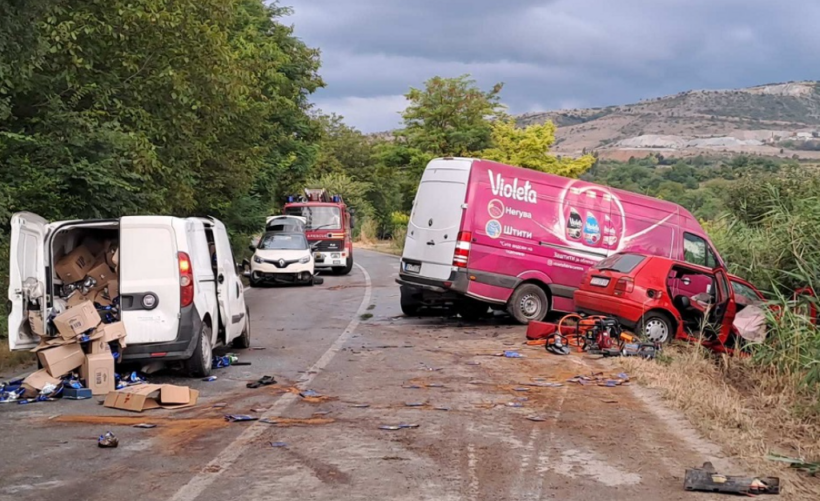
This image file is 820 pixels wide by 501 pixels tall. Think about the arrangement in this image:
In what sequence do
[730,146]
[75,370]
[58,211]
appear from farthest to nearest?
[730,146]
[58,211]
[75,370]

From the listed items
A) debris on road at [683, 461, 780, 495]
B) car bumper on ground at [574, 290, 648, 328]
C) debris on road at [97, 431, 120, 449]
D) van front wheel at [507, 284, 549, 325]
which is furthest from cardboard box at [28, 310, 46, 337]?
van front wheel at [507, 284, 549, 325]

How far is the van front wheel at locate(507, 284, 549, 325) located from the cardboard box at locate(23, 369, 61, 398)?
359 inches

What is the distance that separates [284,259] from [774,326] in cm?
1700

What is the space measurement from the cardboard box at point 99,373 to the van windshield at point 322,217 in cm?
2351

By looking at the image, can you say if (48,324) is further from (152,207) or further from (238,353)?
(152,207)

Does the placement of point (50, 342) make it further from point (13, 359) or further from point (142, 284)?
point (13, 359)

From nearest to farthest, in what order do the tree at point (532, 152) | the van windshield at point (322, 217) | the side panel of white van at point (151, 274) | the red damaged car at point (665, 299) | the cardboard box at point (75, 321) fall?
the cardboard box at point (75, 321) → the side panel of white van at point (151, 274) → the red damaged car at point (665, 299) → the van windshield at point (322, 217) → the tree at point (532, 152)

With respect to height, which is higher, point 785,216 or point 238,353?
point 785,216

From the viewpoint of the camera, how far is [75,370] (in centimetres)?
945

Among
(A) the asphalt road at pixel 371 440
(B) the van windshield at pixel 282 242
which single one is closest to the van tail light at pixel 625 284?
(A) the asphalt road at pixel 371 440

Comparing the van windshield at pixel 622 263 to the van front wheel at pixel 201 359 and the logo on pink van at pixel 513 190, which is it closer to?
the logo on pink van at pixel 513 190

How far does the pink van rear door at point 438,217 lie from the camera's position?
15.9 metres

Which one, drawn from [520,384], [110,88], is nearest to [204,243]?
[520,384]

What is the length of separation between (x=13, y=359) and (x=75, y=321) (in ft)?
9.11
